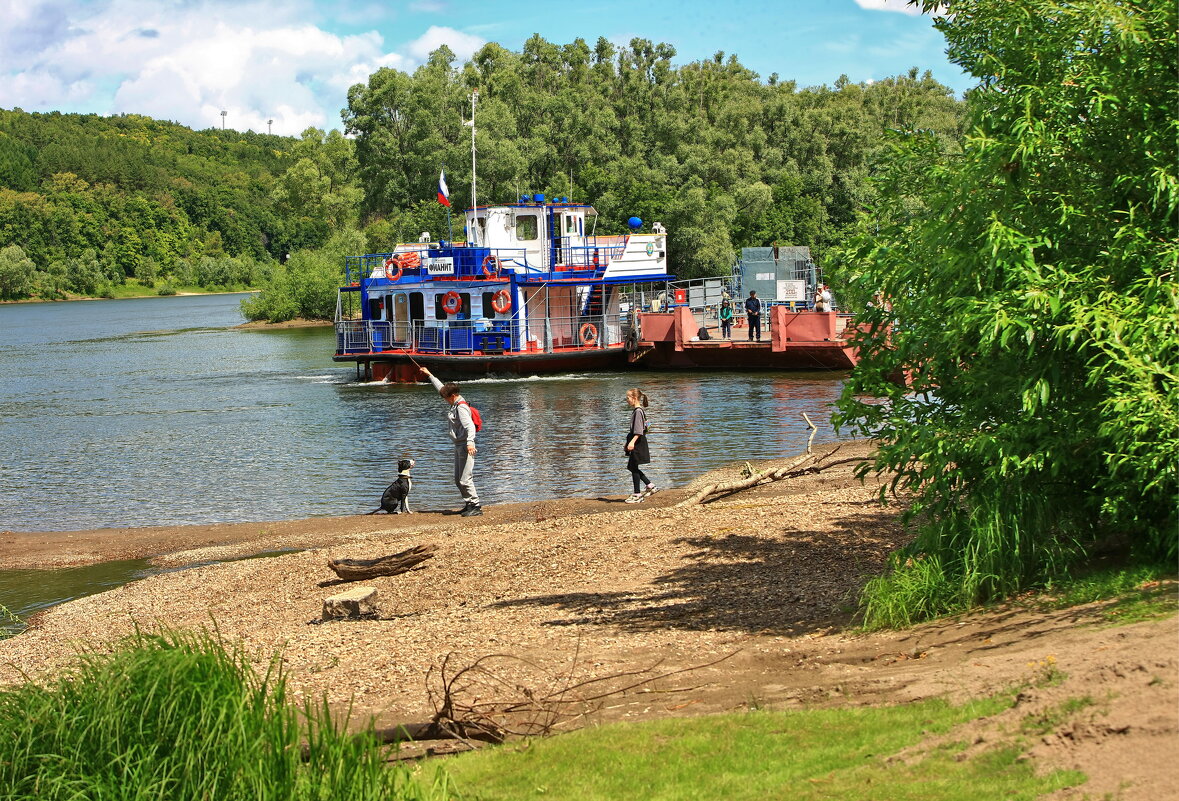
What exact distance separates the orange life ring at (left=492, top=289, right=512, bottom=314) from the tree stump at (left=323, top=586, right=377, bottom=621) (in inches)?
1143

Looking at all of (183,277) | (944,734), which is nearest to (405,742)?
(944,734)

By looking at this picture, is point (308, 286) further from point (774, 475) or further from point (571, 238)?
point (774, 475)

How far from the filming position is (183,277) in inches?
6698

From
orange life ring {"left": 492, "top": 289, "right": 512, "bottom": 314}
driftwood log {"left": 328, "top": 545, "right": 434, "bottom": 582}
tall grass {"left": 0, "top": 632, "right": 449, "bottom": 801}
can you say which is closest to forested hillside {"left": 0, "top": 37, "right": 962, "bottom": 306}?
orange life ring {"left": 492, "top": 289, "right": 512, "bottom": 314}

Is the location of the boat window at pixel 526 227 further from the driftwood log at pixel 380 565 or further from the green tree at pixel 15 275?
the green tree at pixel 15 275

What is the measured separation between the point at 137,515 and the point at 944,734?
17.2 m

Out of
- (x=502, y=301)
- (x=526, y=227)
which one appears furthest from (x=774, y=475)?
(x=526, y=227)

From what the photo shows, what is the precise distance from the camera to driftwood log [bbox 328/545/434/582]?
497 inches

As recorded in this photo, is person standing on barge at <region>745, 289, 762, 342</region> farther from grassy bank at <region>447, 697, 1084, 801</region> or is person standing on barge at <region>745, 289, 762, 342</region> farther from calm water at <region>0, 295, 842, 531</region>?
grassy bank at <region>447, 697, 1084, 801</region>

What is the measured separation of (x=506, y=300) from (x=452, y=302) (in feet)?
6.24

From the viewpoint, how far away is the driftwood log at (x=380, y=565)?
1262 centimetres

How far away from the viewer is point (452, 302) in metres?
40.2

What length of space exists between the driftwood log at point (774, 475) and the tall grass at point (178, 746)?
32.7 ft

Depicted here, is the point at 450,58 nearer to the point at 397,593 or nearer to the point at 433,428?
the point at 433,428
